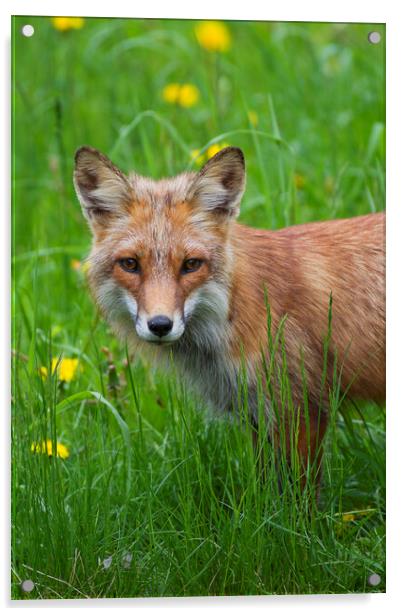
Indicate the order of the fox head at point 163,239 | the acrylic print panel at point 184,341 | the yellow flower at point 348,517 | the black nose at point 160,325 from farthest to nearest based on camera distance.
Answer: the yellow flower at point 348,517 → the acrylic print panel at point 184,341 → the fox head at point 163,239 → the black nose at point 160,325

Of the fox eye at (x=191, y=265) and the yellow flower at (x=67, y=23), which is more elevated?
the yellow flower at (x=67, y=23)

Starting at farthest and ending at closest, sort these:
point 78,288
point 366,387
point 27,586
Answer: point 78,288 → point 366,387 → point 27,586

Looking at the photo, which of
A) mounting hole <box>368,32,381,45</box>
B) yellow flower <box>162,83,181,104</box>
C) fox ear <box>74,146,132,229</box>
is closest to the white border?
mounting hole <box>368,32,381,45</box>

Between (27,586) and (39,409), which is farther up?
(39,409)

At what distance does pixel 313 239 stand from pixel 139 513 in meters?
1.40

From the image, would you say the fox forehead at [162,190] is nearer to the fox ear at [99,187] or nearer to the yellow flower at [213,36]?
the fox ear at [99,187]

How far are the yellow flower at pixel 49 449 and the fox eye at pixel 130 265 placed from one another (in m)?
0.76

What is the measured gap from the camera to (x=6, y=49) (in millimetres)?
4309

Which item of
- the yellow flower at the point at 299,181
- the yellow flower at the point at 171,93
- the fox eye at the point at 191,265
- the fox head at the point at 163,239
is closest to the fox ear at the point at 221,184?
the fox head at the point at 163,239

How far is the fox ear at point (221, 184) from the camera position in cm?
414

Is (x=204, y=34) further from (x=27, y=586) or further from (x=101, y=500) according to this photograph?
(x=27, y=586)

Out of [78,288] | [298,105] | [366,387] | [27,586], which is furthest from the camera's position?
[298,105]

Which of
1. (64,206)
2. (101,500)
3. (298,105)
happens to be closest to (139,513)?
(101,500)

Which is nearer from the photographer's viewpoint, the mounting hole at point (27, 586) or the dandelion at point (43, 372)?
the mounting hole at point (27, 586)
